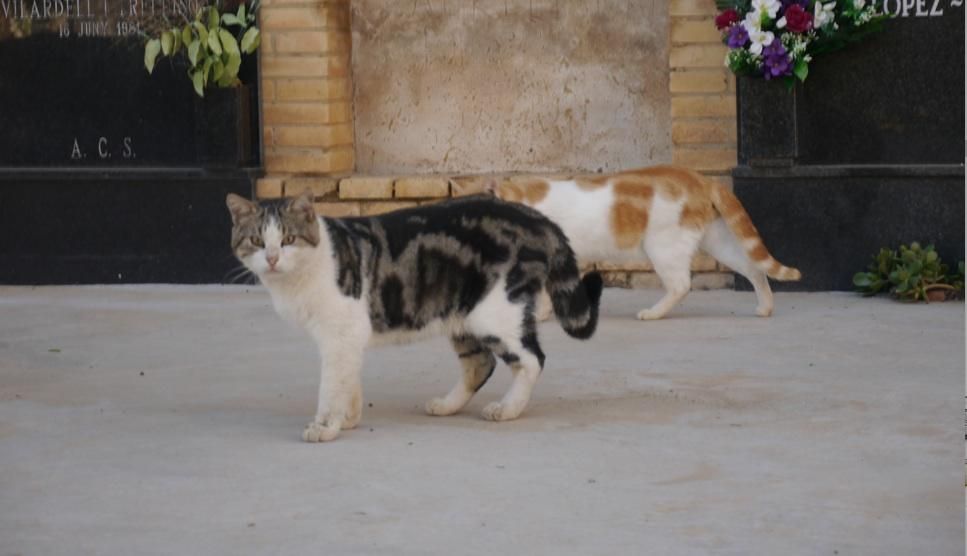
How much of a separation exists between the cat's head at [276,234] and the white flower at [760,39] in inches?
147

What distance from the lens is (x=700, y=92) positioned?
965 cm

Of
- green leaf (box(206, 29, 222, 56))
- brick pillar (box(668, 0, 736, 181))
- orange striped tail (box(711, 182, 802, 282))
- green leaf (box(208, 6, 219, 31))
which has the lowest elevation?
orange striped tail (box(711, 182, 802, 282))

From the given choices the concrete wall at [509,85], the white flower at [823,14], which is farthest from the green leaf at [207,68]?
the white flower at [823,14]

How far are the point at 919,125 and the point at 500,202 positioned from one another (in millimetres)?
3726

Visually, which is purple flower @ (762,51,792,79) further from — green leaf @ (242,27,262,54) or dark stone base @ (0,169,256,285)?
dark stone base @ (0,169,256,285)

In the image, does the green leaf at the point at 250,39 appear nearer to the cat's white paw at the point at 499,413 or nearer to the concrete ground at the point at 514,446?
the concrete ground at the point at 514,446

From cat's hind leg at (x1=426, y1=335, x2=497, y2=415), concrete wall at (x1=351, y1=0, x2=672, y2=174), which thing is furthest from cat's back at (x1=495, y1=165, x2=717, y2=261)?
cat's hind leg at (x1=426, y1=335, x2=497, y2=415)

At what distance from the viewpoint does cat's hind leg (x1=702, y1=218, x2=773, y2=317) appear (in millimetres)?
8703

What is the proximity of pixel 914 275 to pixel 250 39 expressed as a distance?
3.82 meters

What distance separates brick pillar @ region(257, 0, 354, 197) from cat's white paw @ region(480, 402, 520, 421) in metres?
4.09

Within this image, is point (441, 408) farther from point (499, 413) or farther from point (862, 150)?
point (862, 150)

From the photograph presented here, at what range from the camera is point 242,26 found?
32.8ft

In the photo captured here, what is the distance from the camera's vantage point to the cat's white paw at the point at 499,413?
6.20 meters

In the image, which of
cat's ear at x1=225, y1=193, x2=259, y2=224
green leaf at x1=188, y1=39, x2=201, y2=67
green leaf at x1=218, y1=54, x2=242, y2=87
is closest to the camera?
cat's ear at x1=225, y1=193, x2=259, y2=224
